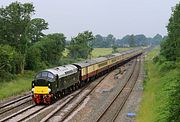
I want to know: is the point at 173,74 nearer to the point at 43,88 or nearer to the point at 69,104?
the point at 69,104

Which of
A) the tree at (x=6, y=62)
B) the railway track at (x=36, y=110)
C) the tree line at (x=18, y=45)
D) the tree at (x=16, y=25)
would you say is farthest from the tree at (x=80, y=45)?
the railway track at (x=36, y=110)

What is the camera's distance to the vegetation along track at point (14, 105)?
2884 centimetres

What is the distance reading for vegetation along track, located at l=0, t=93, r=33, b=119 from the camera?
2884 cm

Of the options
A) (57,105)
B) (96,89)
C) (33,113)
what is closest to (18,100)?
(57,105)

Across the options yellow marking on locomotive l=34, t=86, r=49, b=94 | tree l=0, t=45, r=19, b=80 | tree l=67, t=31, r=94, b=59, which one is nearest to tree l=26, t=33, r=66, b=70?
tree l=0, t=45, r=19, b=80

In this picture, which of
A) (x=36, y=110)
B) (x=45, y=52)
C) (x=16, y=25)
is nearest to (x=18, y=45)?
(x=16, y=25)

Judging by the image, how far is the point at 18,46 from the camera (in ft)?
205

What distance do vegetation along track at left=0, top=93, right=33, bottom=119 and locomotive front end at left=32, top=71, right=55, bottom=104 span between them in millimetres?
1405

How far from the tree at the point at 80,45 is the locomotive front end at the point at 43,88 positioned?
2854 inches

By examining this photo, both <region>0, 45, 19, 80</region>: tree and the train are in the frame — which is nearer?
the train

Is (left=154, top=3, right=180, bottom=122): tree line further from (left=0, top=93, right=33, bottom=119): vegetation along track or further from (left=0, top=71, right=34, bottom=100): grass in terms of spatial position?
(left=0, top=71, right=34, bottom=100): grass

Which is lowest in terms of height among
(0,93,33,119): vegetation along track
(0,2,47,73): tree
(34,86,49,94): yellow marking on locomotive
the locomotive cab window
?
(0,93,33,119): vegetation along track

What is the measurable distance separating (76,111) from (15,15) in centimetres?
3615

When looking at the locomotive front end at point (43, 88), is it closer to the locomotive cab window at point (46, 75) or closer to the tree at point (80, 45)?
the locomotive cab window at point (46, 75)
